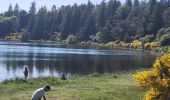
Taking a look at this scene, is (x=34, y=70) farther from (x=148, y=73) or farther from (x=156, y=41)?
(x=156, y=41)

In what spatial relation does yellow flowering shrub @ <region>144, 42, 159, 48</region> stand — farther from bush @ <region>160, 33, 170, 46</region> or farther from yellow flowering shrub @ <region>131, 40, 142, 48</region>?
yellow flowering shrub @ <region>131, 40, 142, 48</region>

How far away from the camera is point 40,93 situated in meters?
23.3

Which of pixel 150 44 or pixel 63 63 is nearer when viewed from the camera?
pixel 63 63

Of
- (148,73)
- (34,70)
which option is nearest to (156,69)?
(148,73)

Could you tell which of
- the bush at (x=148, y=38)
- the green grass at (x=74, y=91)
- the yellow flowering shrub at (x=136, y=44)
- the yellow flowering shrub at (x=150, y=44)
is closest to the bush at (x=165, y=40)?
the yellow flowering shrub at (x=150, y=44)

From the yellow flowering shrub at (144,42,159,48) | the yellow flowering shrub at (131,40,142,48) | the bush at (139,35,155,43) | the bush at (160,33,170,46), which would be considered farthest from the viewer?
the yellow flowering shrub at (131,40,142,48)

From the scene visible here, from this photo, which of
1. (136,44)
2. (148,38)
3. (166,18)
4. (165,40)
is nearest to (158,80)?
(165,40)

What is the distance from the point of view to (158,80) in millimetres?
27016

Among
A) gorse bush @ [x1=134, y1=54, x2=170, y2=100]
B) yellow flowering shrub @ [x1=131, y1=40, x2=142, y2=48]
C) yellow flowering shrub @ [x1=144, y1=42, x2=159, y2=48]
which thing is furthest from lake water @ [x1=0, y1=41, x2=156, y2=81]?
yellow flowering shrub @ [x1=131, y1=40, x2=142, y2=48]

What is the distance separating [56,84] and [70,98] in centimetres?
869

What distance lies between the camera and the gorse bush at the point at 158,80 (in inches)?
1051

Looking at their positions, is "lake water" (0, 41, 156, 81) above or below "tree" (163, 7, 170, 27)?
below

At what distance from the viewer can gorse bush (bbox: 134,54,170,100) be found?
26.7m

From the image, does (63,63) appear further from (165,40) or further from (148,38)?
(148,38)
